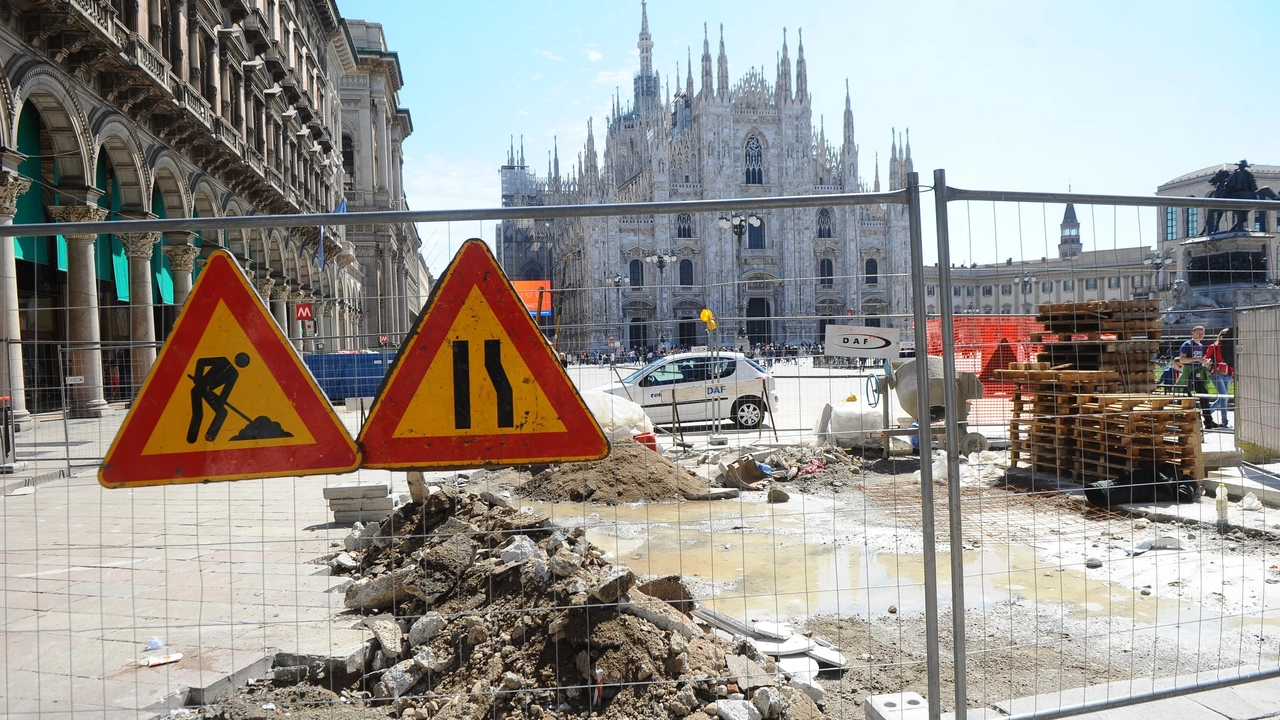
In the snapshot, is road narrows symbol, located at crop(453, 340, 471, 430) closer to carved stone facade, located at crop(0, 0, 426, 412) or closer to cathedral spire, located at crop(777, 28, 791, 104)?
carved stone facade, located at crop(0, 0, 426, 412)

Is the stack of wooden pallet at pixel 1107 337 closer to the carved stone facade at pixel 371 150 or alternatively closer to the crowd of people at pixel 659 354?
the crowd of people at pixel 659 354

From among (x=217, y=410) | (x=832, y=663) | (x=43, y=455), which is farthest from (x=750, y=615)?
(x=43, y=455)

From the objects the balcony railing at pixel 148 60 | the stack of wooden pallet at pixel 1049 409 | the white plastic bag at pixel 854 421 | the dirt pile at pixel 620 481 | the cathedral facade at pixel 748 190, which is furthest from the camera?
the cathedral facade at pixel 748 190

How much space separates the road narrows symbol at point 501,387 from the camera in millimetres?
3053

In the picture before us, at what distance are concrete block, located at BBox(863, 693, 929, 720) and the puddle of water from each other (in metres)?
0.72

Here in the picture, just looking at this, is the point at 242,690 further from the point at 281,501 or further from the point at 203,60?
the point at 203,60

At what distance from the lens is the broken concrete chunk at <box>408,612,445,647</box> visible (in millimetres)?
4055

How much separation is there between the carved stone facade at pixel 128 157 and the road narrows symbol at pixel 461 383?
87 centimetres

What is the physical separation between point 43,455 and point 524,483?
5.41m

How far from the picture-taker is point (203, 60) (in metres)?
21.6

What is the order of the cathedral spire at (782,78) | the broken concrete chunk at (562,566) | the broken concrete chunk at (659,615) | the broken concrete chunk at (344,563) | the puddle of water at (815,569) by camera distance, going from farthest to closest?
the cathedral spire at (782,78) < the broken concrete chunk at (344,563) < the puddle of water at (815,569) < the broken concrete chunk at (562,566) < the broken concrete chunk at (659,615)

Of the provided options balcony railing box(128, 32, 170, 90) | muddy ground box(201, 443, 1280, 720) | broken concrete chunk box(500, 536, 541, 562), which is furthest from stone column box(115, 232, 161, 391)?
→ broken concrete chunk box(500, 536, 541, 562)

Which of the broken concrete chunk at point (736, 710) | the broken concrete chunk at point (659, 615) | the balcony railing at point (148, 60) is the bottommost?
the broken concrete chunk at point (736, 710)

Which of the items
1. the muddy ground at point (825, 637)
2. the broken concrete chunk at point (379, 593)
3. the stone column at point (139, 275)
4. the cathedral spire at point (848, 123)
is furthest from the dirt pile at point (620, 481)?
the cathedral spire at point (848, 123)
